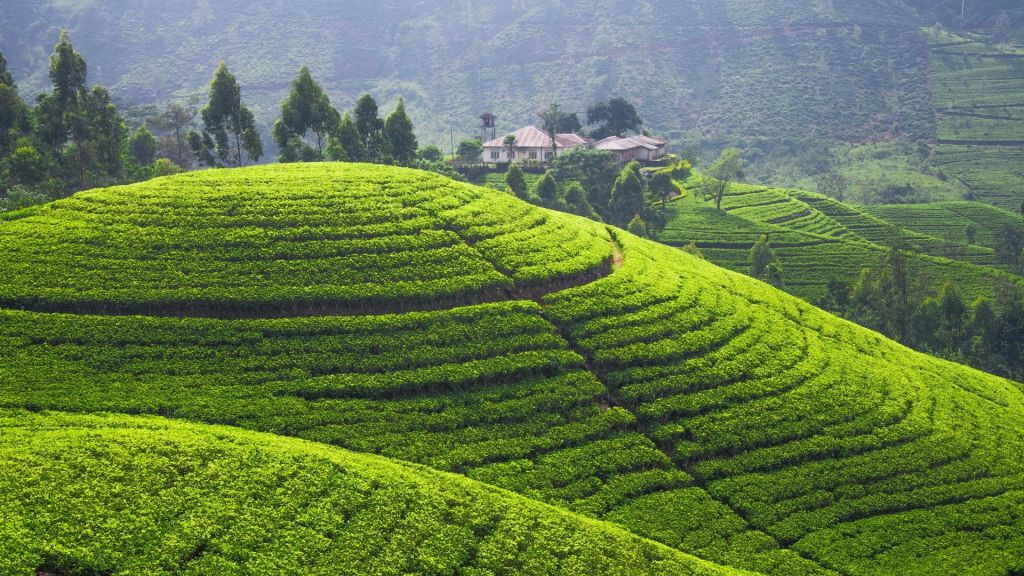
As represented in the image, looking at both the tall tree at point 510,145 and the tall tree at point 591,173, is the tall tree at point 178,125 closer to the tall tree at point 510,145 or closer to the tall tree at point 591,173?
the tall tree at point 510,145

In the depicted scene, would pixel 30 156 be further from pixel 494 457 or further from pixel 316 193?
pixel 494 457

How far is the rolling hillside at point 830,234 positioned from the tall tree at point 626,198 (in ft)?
13.4

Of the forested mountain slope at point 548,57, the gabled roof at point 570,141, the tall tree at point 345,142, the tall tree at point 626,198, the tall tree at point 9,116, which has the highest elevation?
the forested mountain slope at point 548,57

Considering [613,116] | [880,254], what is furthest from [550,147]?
[880,254]

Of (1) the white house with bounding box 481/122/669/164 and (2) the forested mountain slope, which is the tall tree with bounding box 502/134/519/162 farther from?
(2) the forested mountain slope

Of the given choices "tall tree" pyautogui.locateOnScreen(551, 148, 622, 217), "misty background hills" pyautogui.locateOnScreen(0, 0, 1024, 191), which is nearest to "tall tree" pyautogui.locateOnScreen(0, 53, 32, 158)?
"tall tree" pyautogui.locateOnScreen(551, 148, 622, 217)

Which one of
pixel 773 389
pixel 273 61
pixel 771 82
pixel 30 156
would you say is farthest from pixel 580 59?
pixel 773 389

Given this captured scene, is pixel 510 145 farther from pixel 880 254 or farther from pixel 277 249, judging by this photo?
pixel 277 249

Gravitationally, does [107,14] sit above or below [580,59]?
above

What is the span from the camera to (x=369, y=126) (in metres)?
66.8

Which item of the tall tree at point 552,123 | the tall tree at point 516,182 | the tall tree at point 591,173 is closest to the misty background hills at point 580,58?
the tall tree at point 552,123

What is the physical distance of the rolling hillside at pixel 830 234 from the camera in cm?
7725

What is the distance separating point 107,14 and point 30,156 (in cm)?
14876

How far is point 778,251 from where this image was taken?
81.1m
